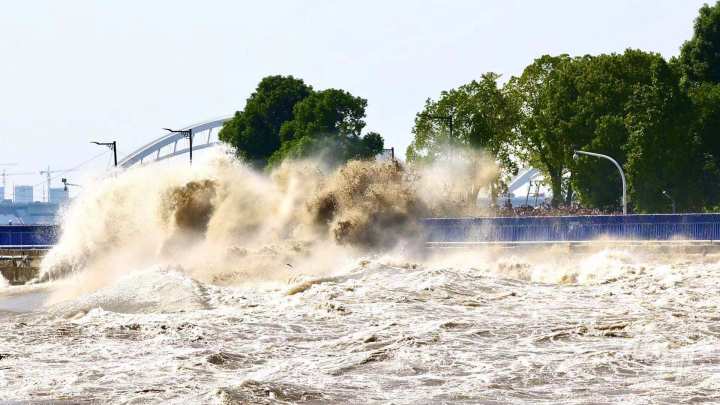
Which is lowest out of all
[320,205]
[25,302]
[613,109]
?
[25,302]

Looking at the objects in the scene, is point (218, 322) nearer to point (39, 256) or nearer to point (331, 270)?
point (331, 270)

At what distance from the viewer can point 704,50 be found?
247 ft

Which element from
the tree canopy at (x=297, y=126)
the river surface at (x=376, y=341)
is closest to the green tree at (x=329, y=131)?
the tree canopy at (x=297, y=126)

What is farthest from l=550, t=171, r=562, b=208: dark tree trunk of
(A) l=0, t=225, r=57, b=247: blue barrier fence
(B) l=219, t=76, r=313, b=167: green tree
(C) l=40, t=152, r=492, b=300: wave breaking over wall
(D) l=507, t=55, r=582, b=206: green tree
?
(A) l=0, t=225, r=57, b=247: blue barrier fence

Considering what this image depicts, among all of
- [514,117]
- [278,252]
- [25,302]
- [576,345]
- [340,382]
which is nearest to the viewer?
[340,382]

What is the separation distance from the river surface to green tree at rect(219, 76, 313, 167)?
57265 mm

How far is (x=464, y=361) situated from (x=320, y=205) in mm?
30509

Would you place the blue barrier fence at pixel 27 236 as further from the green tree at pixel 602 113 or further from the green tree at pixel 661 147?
the green tree at pixel 661 147

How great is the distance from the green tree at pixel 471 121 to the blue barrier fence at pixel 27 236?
83.6ft

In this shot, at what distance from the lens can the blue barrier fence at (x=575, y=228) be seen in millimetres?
47656

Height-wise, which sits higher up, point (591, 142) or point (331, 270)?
point (591, 142)

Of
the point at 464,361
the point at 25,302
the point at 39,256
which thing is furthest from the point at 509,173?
the point at 464,361

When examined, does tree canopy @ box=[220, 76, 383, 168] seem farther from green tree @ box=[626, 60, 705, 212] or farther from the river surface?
the river surface

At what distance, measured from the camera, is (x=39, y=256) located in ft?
206
